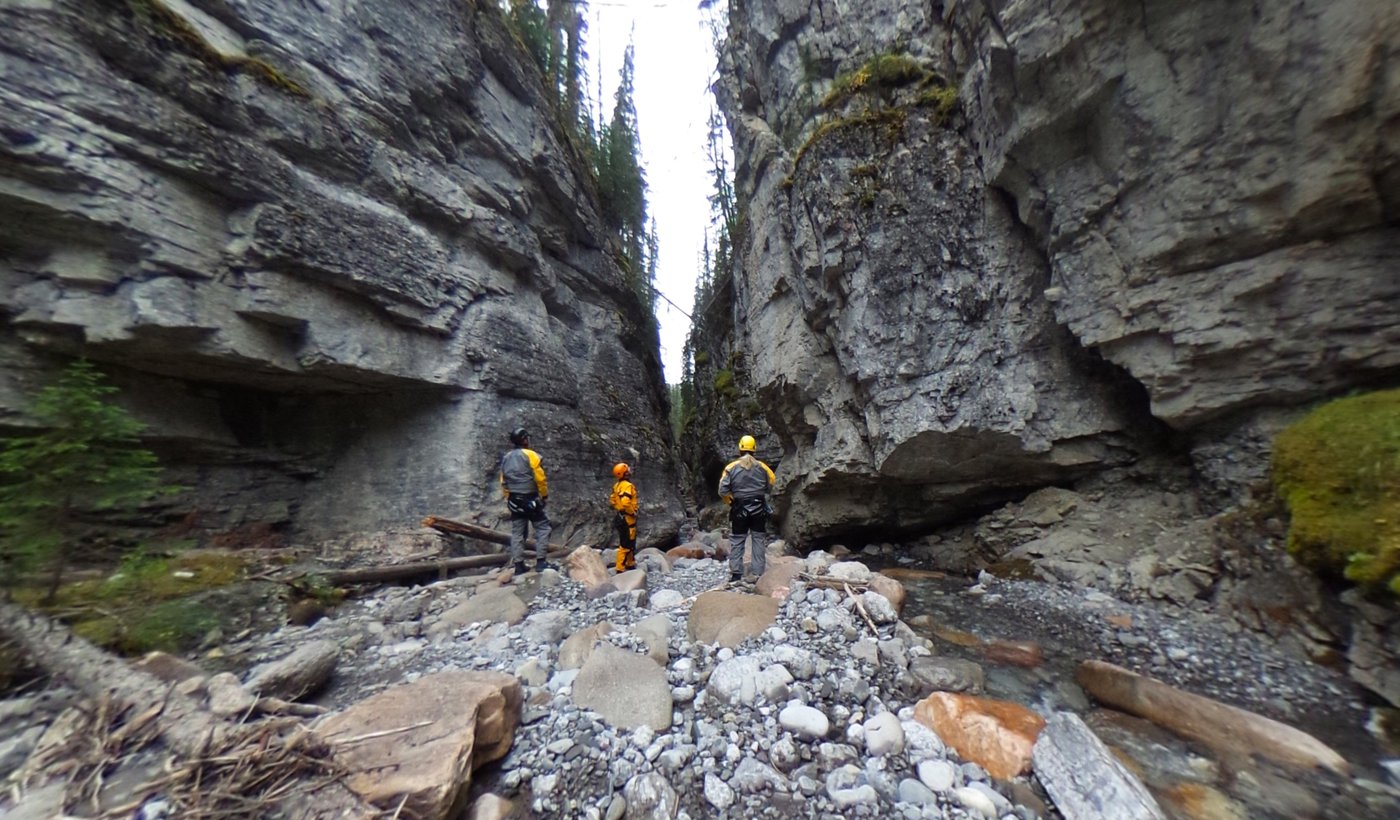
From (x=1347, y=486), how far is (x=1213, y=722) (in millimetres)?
2556

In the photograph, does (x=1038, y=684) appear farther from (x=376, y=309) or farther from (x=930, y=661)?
(x=376, y=309)

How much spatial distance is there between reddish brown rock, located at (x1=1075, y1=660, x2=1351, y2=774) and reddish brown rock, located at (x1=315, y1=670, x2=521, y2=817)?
4863 millimetres

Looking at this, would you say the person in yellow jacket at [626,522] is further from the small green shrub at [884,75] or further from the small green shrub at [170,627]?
the small green shrub at [884,75]

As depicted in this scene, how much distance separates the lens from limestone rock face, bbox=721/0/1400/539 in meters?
4.48

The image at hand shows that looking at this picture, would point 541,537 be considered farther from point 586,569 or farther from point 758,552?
point 758,552

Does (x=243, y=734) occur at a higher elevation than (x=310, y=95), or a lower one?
lower

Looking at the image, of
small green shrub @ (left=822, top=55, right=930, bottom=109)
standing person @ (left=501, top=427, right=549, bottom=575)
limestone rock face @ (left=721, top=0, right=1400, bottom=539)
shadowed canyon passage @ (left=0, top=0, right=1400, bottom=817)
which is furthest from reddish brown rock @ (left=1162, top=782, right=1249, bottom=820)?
small green shrub @ (left=822, top=55, right=930, bottom=109)

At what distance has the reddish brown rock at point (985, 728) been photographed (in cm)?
286

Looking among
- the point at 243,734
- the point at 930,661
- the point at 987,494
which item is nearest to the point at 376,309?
the point at 243,734

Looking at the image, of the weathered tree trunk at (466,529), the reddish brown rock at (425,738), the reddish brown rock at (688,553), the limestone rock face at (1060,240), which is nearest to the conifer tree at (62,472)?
the reddish brown rock at (425,738)

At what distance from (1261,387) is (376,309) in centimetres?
1259

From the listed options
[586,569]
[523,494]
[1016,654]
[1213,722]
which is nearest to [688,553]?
[586,569]

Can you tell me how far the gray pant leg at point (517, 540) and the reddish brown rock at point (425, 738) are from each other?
4437mm

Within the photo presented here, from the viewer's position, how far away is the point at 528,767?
2834 mm
